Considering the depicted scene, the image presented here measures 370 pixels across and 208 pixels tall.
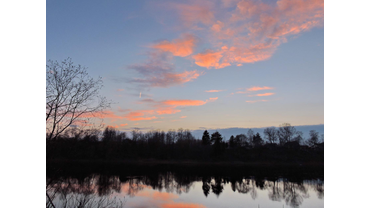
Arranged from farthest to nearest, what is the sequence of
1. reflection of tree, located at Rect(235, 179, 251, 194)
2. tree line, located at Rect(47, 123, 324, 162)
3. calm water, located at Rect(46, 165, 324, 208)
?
tree line, located at Rect(47, 123, 324, 162), reflection of tree, located at Rect(235, 179, 251, 194), calm water, located at Rect(46, 165, 324, 208)

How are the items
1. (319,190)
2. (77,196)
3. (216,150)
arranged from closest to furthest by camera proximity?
(77,196)
(319,190)
(216,150)

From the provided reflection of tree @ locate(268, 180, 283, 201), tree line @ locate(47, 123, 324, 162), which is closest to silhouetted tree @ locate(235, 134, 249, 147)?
tree line @ locate(47, 123, 324, 162)

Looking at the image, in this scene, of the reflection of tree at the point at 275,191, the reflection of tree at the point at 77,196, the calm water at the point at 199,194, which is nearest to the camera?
the reflection of tree at the point at 77,196

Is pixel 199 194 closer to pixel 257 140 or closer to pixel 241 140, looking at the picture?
pixel 241 140

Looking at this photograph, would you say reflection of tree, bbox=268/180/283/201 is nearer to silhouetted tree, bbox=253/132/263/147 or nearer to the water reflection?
the water reflection

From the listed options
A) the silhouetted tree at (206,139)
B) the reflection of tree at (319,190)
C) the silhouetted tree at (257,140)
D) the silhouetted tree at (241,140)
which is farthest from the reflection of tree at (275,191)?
the silhouetted tree at (206,139)

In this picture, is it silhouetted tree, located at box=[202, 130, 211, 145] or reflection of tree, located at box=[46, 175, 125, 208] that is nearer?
reflection of tree, located at box=[46, 175, 125, 208]

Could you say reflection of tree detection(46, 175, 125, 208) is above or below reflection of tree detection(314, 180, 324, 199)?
above

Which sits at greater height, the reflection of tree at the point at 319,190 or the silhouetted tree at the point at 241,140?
the silhouetted tree at the point at 241,140

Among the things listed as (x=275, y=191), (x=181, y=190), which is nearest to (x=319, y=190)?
(x=275, y=191)

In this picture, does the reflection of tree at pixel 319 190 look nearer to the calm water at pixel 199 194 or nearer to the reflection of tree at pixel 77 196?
the calm water at pixel 199 194
